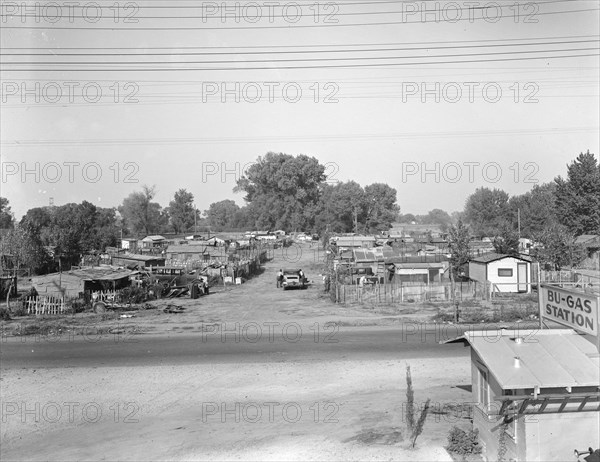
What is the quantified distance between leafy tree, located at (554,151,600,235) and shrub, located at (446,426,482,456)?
2494 inches

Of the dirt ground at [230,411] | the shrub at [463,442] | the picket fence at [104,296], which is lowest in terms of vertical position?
the dirt ground at [230,411]

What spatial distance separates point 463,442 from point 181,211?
12775 centimetres

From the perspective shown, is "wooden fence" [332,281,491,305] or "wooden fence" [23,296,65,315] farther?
"wooden fence" [332,281,491,305]

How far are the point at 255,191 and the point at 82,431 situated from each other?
111m

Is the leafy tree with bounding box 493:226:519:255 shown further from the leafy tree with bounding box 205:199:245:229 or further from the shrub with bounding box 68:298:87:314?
the leafy tree with bounding box 205:199:245:229

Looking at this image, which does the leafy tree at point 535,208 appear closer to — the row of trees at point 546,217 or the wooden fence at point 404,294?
the row of trees at point 546,217

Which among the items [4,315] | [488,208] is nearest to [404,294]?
[4,315]

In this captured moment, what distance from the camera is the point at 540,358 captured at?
9602 mm

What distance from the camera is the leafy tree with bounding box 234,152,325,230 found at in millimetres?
115688

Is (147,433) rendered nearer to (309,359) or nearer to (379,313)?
(309,359)

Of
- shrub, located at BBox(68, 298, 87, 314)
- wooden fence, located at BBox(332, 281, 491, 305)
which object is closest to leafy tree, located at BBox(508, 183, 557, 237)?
wooden fence, located at BBox(332, 281, 491, 305)

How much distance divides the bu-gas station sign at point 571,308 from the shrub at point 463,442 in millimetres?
3024

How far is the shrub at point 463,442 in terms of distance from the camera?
1059 centimetres

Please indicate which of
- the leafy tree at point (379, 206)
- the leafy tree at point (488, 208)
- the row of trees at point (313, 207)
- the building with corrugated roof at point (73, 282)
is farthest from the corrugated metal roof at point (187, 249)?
the leafy tree at point (488, 208)
